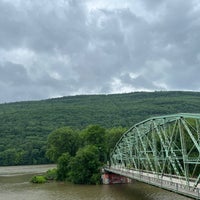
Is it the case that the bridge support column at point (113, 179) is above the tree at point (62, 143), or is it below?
below

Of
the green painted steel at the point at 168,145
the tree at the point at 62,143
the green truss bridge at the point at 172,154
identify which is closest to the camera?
the green truss bridge at the point at 172,154

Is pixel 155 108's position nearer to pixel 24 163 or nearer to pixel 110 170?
pixel 24 163

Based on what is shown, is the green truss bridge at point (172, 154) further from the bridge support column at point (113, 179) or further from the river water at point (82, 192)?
the river water at point (82, 192)

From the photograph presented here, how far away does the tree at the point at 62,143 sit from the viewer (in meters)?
75.6

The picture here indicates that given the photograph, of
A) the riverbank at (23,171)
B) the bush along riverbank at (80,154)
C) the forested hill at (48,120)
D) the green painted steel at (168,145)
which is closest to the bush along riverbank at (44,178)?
the bush along riverbank at (80,154)

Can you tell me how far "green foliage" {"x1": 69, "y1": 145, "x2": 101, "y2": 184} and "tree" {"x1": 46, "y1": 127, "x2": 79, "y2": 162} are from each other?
13756 mm

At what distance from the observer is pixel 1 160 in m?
124

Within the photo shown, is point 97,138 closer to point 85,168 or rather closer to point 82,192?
point 85,168

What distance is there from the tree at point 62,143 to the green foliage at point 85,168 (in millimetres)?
13756

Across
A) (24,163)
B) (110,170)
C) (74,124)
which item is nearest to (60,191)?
(110,170)

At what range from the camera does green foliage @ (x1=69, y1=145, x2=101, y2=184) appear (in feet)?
193

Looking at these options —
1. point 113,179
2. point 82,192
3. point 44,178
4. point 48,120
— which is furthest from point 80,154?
point 48,120

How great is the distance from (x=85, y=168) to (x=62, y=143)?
17.6m

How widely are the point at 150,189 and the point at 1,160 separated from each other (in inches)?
3435
